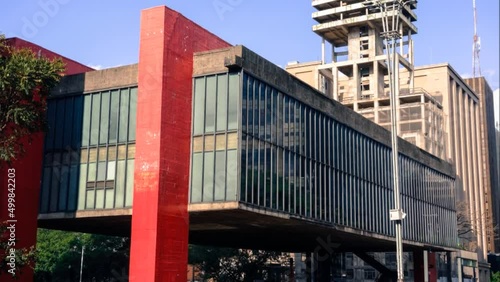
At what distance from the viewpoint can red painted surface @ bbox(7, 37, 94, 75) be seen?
33375mm

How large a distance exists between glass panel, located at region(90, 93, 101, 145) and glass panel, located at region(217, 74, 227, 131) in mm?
7162

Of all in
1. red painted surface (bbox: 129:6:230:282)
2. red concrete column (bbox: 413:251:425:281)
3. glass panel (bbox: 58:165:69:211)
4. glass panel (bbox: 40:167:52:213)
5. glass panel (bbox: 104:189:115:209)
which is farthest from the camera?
red concrete column (bbox: 413:251:425:281)

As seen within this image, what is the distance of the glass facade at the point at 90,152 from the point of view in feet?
106

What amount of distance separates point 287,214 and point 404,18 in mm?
77582

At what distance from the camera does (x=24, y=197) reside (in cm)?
3294

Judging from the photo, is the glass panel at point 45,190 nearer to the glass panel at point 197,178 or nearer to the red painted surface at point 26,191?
the red painted surface at point 26,191

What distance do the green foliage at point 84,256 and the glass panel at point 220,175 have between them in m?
46.3

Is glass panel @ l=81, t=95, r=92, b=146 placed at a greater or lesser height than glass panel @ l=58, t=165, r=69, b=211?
greater

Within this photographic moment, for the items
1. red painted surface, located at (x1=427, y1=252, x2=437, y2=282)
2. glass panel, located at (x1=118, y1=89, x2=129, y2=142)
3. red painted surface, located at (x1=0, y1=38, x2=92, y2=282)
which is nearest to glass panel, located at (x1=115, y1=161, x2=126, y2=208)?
glass panel, located at (x1=118, y1=89, x2=129, y2=142)

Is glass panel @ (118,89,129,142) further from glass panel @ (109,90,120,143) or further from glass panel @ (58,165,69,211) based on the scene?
glass panel @ (58,165,69,211)

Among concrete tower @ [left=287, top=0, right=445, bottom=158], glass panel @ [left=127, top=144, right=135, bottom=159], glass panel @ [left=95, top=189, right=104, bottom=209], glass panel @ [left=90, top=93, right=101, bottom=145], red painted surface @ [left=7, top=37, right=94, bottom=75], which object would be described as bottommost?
glass panel @ [left=95, top=189, right=104, bottom=209]

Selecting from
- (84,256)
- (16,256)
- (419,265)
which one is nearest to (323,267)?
(419,265)

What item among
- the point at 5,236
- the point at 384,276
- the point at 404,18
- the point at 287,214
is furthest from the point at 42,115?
the point at 404,18

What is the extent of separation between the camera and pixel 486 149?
146 metres
